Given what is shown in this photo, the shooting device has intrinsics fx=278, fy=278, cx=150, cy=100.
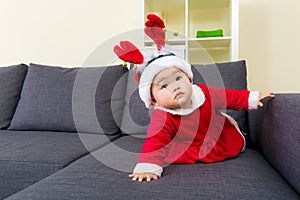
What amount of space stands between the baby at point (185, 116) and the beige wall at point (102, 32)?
3.03ft

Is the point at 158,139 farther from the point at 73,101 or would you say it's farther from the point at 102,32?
the point at 102,32

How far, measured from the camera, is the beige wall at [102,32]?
1764 millimetres

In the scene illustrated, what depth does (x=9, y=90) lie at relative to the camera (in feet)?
5.27

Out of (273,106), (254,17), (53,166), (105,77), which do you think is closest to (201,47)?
(254,17)

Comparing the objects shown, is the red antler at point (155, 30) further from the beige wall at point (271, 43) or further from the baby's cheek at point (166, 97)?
the beige wall at point (271, 43)

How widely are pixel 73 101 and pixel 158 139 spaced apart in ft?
2.37

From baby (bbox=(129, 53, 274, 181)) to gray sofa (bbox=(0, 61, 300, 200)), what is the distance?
0.18 ft

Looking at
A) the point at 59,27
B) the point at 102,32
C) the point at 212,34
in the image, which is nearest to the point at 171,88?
the point at 212,34

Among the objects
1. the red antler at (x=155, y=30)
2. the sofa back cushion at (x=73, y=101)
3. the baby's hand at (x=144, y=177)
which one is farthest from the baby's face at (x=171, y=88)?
the sofa back cushion at (x=73, y=101)

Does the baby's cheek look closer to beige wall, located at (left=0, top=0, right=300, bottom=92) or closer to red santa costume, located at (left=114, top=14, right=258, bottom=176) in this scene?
red santa costume, located at (left=114, top=14, right=258, bottom=176)

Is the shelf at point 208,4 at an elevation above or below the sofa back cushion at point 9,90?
above

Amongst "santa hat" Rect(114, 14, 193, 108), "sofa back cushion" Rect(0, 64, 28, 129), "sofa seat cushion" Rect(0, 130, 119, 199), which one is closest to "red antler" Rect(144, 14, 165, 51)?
"santa hat" Rect(114, 14, 193, 108)

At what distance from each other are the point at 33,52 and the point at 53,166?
4.83 ft

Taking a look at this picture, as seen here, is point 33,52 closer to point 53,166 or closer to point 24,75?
point 24,75
